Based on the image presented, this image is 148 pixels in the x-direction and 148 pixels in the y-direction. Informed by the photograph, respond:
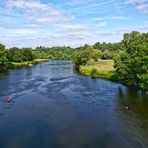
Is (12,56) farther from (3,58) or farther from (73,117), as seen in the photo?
(73,117)

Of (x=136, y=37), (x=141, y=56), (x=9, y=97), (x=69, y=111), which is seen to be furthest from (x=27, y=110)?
(x=136, y=37)

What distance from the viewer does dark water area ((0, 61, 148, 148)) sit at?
34031 millimetres

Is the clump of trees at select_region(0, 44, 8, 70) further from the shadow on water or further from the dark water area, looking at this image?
the shadow on water

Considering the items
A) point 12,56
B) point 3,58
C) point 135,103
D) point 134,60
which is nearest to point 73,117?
point 135,103

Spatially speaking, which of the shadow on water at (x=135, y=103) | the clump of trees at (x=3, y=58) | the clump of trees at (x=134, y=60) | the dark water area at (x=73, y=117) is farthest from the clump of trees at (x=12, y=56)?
Result: the shadow on water at (x=135, y=103)

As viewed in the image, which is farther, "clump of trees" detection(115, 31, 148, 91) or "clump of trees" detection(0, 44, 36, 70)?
"clump of trees" detection(0, 44, 36, 70)

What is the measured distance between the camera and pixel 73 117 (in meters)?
44.7

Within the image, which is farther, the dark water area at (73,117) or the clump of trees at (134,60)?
the clump of trees at (134,60)

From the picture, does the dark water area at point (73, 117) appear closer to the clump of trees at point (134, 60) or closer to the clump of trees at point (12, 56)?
the clump of trees at point (134, 60)

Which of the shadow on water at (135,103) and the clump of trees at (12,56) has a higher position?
the clump of trees at (12,56)

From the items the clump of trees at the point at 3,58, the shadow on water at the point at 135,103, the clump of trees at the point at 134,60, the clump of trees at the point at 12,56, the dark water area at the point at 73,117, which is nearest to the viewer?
the dark water area at the point at 73,117

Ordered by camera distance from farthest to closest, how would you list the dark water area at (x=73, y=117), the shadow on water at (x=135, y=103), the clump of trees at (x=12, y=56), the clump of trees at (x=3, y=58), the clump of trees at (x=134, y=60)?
the clump of trees at (x=12, y=56) < the clump of trees at (x=3, y=58) < the clump of trees at (x=134, y=60) < the shadow on water at (x=135, y=103) < the dark water area at (x=73, y=117)

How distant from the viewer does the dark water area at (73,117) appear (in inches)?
1340

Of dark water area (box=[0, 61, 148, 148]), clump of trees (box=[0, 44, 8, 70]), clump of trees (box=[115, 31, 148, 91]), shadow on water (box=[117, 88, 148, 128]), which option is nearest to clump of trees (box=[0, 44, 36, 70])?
clump of trees (box=[0, 44, 8, 70])
